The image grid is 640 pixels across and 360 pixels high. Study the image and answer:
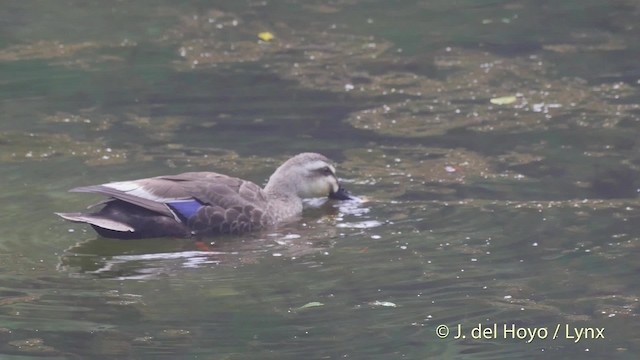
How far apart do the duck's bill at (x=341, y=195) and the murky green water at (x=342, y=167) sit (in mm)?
107

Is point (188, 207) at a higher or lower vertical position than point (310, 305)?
higher

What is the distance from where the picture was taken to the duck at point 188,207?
944 cm

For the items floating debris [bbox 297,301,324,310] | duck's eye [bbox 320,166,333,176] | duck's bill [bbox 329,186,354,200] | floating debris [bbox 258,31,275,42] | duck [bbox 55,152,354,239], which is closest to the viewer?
floating debris [bbox 297,301,324,310]

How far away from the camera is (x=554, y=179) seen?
10531 millimetres

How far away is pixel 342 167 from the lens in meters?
11.5

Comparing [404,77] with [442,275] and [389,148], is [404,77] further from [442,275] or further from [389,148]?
[442,275]

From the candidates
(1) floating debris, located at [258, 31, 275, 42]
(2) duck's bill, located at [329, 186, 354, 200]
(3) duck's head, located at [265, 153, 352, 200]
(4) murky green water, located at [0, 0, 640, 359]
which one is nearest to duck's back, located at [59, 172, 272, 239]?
(4) murky green water, located at [0, 0, 640, 359]

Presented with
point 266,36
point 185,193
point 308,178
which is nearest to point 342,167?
point 308,178

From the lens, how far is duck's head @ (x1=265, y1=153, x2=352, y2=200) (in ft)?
34.7

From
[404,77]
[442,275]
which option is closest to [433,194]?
[442,275]

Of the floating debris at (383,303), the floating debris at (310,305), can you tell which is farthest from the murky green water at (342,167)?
the floating debris at (310,305)

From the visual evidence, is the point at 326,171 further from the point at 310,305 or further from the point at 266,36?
the point at 266,36

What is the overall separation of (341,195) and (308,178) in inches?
12.7

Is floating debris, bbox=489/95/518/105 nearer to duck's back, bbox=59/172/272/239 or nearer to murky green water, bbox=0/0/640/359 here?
murky green water, bbox=0/0/640/359
